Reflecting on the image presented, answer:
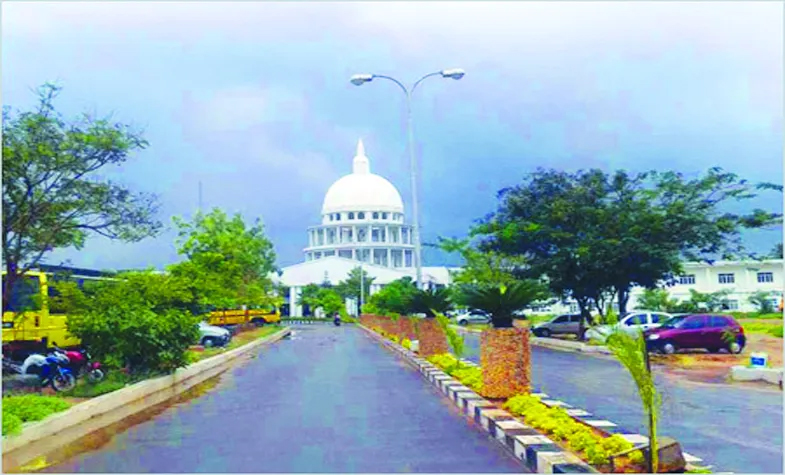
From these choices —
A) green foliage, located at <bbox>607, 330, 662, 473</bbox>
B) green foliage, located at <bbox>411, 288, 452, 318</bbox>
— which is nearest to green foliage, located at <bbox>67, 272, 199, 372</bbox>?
green foliage, located at <bbox>411, 288, 452, 318</bbox>

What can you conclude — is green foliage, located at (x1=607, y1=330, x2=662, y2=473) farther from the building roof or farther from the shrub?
the building roof

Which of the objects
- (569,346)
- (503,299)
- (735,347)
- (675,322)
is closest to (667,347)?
(675,322)

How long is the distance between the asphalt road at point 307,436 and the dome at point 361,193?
84.1 m

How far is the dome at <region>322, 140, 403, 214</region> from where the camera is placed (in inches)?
3917

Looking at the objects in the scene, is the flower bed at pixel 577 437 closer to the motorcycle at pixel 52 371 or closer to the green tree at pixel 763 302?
the motorcycle at pixel 52 371

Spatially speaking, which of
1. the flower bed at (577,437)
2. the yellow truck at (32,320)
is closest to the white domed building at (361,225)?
the yellow truck at (32,320)

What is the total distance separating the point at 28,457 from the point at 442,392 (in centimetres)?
720

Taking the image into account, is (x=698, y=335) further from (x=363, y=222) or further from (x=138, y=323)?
(x=363, y=222)

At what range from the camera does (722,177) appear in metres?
28.1

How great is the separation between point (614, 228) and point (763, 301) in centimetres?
2616

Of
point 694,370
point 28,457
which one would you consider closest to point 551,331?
point 694,370

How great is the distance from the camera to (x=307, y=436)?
29.9 feet

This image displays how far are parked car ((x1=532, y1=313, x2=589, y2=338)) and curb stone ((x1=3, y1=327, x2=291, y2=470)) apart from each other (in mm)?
22237

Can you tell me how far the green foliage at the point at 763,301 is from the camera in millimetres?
48334
